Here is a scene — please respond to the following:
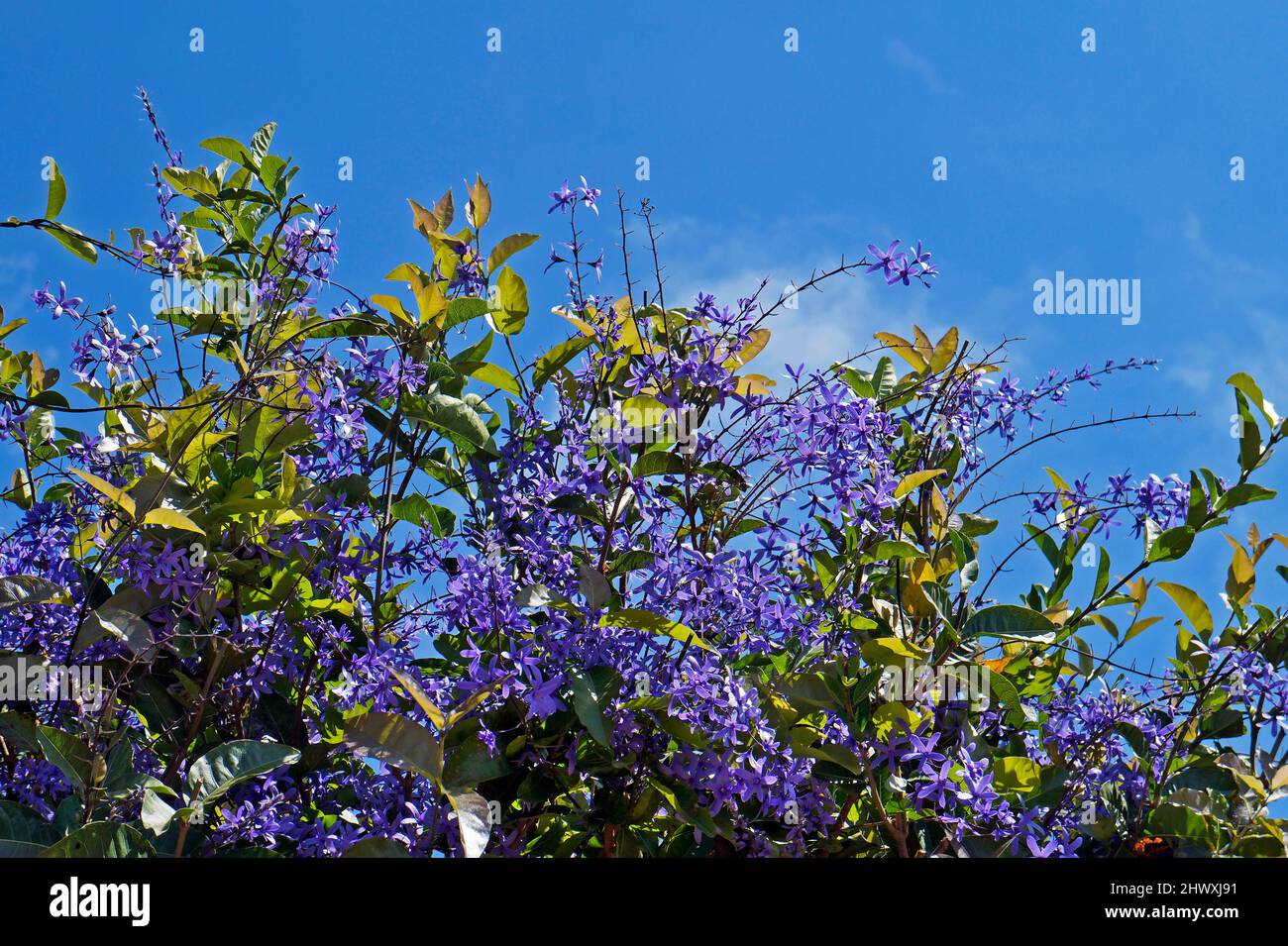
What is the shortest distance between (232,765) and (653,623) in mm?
795

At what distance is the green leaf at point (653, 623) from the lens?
2.22 meters

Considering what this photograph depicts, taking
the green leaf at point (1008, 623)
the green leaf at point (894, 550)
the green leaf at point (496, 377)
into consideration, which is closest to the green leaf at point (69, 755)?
the green leaf at point (496, 377)

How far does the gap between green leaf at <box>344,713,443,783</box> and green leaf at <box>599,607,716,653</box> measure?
0.42 m

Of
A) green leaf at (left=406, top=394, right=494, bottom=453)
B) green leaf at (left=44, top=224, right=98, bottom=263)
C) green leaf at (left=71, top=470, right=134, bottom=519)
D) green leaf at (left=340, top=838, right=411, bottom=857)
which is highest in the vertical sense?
green leaf at (left=44, top=224, right=98, bottom=263)

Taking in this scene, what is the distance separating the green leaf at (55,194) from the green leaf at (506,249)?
1.03 metres

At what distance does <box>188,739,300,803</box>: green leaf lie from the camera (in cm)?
212

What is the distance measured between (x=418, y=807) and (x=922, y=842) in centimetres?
106

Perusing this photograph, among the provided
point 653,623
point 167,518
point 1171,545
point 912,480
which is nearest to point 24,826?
point 167,518

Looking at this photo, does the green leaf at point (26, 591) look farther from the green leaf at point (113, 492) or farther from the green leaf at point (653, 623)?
the green leaf at point (653, 623)

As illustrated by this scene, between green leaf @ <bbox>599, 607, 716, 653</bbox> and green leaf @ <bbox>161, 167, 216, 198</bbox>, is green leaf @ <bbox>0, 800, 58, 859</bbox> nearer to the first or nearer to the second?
green leaf @ <bbox>599, 607, 716, 653</bbox>

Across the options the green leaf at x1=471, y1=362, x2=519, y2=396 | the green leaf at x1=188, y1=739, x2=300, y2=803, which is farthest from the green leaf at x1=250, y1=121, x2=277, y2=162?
the green leaf at x1=188, y1=739, x2=300, y2=803
